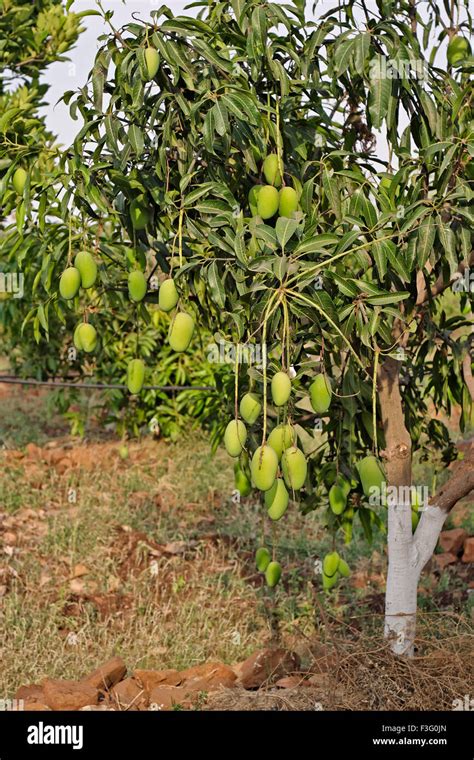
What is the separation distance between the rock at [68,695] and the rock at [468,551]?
1917mm

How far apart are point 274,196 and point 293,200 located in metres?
0.05

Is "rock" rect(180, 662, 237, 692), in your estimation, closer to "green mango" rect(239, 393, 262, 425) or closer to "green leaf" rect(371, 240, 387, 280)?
"green mango" rect(239, 393, 262, 425)

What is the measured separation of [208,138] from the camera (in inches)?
73.3

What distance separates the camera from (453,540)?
13.4 ft

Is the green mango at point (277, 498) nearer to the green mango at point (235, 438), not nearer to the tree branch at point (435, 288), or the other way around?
the green mango at point (235, 438)

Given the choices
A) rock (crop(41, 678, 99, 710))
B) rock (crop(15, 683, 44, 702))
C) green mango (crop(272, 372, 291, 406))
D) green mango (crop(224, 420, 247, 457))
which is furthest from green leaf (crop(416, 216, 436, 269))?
rock (crop(15, 683, 44, 702))

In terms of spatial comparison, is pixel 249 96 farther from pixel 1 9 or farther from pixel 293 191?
pixel 1 9

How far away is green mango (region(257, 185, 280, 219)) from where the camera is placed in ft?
6.68

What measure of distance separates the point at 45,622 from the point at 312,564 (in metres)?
1.14

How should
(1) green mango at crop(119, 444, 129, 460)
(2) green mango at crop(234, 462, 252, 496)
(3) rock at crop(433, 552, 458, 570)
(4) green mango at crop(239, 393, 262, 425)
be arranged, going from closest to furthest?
(4) green mango at crop(239, 393, 262, 425), (2) green mango at crop(234, 462, 252, 496), (3) rock at crop(433, 552, 458, 570), (1) green mango at crop(119, 444, 129, 460)

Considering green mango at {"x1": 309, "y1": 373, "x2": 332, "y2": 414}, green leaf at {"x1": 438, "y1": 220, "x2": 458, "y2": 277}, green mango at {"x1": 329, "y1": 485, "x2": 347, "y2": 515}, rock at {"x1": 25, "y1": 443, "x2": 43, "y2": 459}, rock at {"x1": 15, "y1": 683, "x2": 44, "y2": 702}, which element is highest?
green leaf at {"x1": 438, "y1": 220, "x2": 458, "y2": 277}

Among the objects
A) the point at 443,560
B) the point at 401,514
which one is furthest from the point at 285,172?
the point at 443,560

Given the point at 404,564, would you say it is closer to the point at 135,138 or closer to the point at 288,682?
the point at 288,682

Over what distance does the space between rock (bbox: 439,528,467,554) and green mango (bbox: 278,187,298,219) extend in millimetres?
2350
